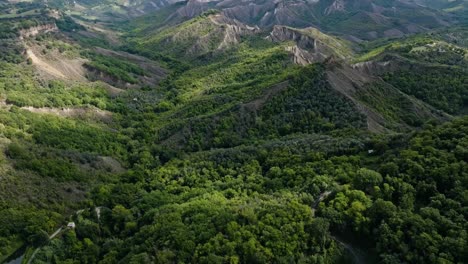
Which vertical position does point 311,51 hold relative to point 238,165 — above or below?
below

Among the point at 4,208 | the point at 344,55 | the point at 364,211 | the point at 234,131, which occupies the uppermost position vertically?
the point at 364,211

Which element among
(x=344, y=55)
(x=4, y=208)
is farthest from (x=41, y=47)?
(x=344, y=55)

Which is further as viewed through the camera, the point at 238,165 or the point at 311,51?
the point at 311,51

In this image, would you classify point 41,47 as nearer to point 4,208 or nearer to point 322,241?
point 4,208

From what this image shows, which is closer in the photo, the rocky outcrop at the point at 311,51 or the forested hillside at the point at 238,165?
the forested hillside at the point at 238,165

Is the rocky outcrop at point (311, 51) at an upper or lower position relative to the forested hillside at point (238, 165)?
lower

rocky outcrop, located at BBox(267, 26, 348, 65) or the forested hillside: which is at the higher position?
the forested hillside

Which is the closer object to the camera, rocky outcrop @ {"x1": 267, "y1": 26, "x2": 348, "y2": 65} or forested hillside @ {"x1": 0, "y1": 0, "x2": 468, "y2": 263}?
forested hillside @ {"x1": 0, "y1": 0, "x2": 468, "y2": 263}

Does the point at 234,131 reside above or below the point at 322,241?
below
